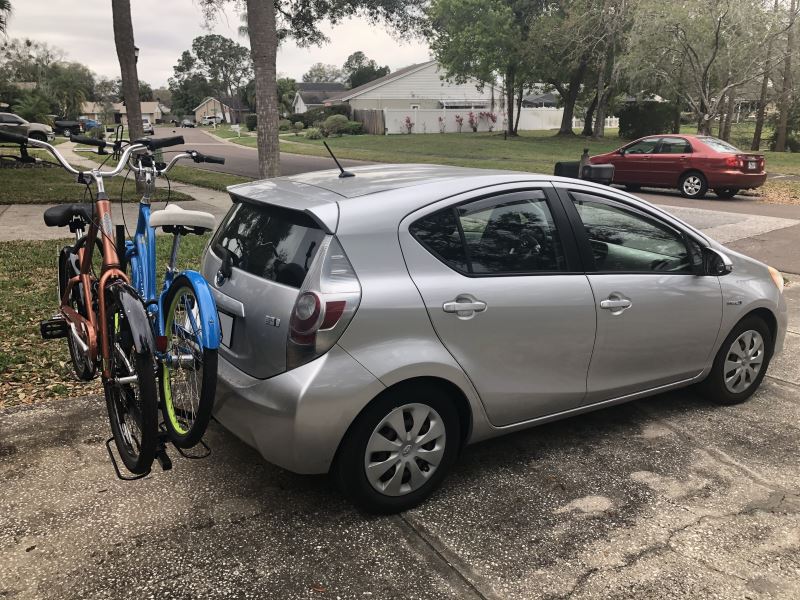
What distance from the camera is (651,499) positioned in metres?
3.31

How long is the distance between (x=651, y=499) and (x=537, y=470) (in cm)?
58

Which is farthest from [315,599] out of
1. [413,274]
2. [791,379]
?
[791,379]

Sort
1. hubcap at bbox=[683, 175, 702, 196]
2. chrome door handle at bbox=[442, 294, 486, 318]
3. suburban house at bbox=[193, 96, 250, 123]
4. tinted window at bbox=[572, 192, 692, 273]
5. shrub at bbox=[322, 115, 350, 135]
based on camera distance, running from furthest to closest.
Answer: suburban house at bbox=[193, 96, 250, 123] < shrub at bbox=[322, 115, 350, 135] < hubcap at bbox=[683, 175, 702, 196] < tinted window at bbox=[572, 192, 692, 273] < chrome door handle at bbox=[442, 294, 486, 318]

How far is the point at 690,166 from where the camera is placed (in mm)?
15766

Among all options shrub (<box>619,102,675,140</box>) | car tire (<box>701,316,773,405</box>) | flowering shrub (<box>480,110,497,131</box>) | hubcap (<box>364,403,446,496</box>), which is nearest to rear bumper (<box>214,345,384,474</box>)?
hubcap (<box>364,403,446,496</box>)

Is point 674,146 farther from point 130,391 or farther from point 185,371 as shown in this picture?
point 130,391

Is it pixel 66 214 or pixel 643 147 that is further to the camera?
pixel 643 147

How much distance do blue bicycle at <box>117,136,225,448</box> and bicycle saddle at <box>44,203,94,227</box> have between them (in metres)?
0.24

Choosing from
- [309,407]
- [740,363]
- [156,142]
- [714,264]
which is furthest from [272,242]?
[740,363]

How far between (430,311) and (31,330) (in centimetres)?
402

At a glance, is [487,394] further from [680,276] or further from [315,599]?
[680,276]

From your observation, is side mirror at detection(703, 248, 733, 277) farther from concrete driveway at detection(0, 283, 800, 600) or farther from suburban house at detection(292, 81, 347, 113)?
suburban house at detection(292, 81, 347, 113)

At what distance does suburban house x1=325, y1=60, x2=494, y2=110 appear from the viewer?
58.1 meters

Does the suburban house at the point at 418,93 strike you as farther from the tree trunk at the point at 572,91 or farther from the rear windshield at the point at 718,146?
the rear windshield at the point at 718,146
